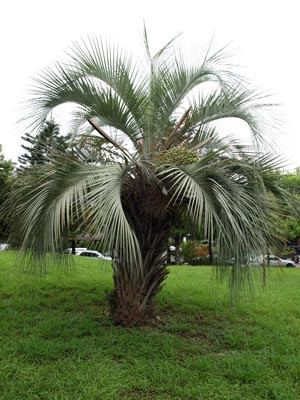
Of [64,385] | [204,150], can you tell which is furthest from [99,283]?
[64,385]

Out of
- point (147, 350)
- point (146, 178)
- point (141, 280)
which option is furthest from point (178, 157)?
point (147, 350)

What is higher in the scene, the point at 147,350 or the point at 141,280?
the point at 141,280

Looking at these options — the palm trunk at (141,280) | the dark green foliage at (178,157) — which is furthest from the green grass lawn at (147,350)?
the dark green foliage at (178,157)

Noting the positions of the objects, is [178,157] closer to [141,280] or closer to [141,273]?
[141,273]

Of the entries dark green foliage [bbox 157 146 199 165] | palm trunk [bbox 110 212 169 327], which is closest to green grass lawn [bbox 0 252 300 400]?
palm trunk [bbox 110 212 169 327]

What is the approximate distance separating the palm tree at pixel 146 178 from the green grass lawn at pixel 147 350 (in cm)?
63

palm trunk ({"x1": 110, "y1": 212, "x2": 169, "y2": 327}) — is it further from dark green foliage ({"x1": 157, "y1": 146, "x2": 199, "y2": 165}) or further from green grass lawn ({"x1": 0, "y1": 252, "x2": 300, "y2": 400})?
dark green foliage ({"x1": 157, "y1": 146, "x2": 199, "y2": 165})

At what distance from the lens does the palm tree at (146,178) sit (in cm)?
383

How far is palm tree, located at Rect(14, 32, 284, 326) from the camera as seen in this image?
383 cm

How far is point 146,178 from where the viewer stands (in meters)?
4.46

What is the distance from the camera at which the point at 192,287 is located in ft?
27.9

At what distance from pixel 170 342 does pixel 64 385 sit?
146 centimetres

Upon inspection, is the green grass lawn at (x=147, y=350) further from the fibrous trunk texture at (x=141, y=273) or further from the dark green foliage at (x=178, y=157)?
the dark green foliage at (x=178, y=157)

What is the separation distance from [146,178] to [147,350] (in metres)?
1.86
